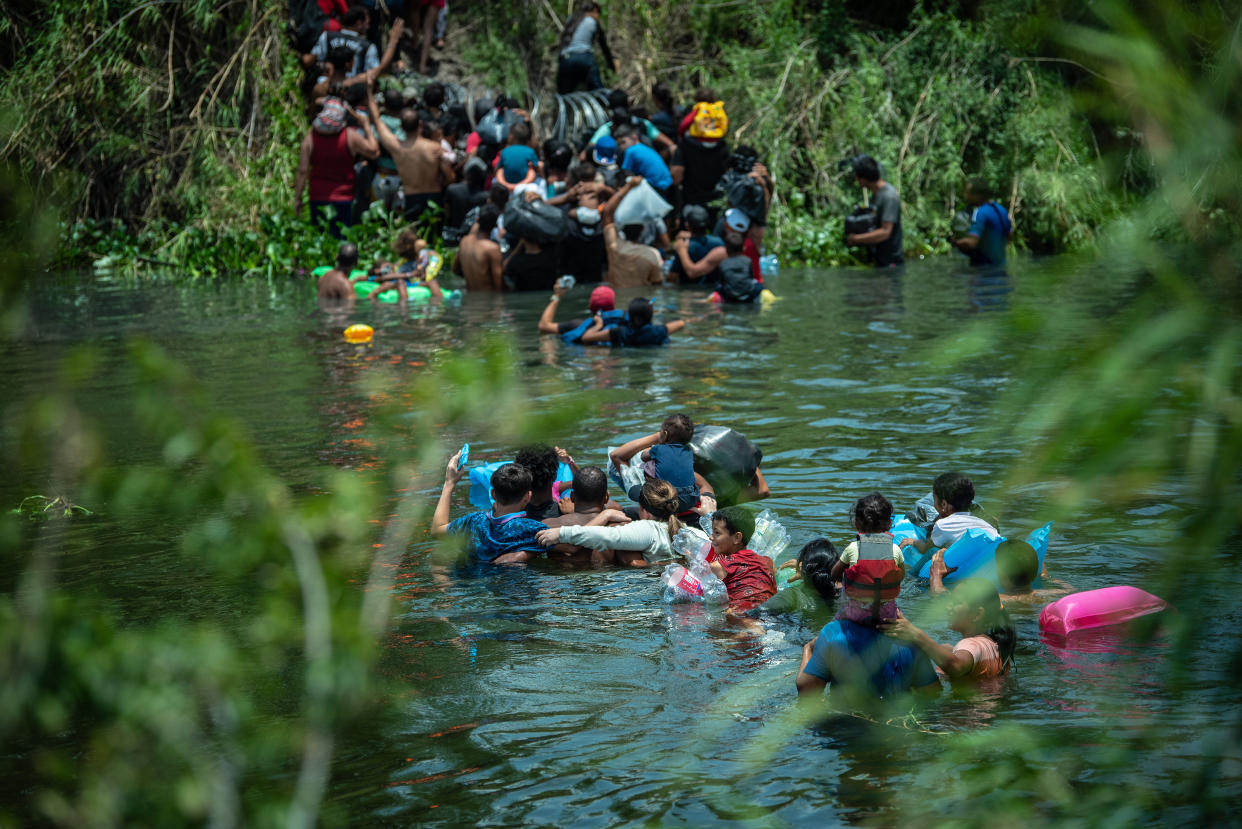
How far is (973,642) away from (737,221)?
12106 mm

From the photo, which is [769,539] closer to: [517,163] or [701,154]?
[517,163]

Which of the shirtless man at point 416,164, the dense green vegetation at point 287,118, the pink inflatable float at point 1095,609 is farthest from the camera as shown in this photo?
the dense green vegetation at point 287,118

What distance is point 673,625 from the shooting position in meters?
6.42

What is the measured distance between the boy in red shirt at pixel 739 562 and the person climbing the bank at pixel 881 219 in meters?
11.9

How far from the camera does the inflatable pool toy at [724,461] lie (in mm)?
8062

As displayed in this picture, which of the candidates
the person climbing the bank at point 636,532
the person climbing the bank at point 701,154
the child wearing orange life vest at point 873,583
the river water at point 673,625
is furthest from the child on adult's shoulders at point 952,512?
the person climbing the bank at point 701,154

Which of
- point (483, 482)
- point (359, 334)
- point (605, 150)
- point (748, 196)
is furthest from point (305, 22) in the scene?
point (483, 482)

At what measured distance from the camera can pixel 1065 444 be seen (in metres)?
2.20

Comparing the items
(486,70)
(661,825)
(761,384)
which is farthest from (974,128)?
(661,825)

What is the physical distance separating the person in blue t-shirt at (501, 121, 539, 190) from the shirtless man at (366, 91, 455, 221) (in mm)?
1402

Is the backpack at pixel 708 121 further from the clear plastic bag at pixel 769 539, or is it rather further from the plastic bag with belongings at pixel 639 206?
the clear plastic bag at pixel 769 539

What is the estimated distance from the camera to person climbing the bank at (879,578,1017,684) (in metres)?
4.89

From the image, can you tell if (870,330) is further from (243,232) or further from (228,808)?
(228,808)

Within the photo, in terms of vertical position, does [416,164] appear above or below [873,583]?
above
